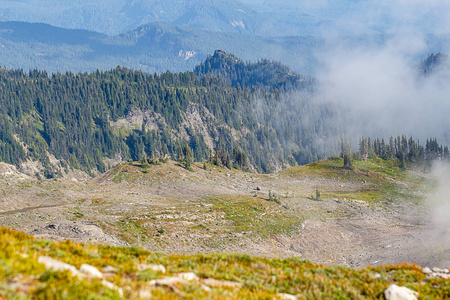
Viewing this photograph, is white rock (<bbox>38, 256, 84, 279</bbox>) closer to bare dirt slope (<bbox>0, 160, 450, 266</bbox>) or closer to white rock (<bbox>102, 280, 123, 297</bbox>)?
white rock (<bbox>102, 280, 123, 297</bbox>)

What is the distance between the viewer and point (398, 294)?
68.5 ft

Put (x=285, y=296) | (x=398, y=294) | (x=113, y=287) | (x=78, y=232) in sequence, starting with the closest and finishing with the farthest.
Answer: (x=113, y=287) → (x=285, y=296) → (x=398, y=294) → (x=78, y=232)

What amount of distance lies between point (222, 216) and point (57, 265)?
7127cm

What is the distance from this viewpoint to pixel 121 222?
7431 centimetres

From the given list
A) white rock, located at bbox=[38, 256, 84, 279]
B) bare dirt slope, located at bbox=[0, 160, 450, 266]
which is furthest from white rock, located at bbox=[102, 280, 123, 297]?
bare dirt slope, located at bbox=[0, 160, 450, 266]

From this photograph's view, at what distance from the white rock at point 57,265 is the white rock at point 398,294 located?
49.9ft

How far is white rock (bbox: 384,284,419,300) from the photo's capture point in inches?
818

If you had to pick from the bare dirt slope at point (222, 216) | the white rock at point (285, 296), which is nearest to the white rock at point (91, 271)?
the white rock at point (285, 296)

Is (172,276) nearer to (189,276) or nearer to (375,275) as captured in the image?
(189,276)

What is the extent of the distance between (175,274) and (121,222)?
56.1 m

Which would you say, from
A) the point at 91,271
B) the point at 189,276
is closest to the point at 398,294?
the point at 189,276

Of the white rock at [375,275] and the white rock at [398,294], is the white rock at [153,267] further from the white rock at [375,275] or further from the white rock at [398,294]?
the white rock at [375,275]

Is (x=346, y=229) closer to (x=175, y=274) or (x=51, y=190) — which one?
(x=51, y=190)

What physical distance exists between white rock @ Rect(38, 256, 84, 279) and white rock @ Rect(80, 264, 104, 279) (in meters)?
0.32
